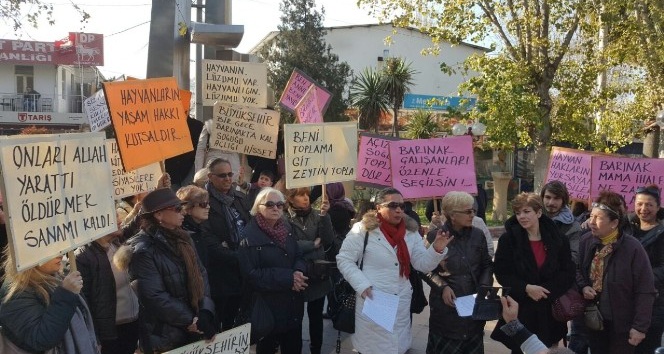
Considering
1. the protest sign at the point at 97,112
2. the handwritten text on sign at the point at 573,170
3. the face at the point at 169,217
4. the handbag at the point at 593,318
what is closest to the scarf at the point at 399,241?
the handbag at the point at 593,318

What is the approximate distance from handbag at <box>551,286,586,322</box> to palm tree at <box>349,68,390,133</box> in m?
28.3

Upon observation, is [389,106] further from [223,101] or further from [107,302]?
[107,302]

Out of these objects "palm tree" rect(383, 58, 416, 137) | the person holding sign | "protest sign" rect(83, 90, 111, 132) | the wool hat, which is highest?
"palm tree" rect(383, 58, 416, 137)

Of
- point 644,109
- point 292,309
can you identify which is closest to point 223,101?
point 292,309

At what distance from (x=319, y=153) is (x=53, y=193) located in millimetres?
3145

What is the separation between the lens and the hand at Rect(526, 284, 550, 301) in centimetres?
531

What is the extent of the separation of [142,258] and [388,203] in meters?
1.83

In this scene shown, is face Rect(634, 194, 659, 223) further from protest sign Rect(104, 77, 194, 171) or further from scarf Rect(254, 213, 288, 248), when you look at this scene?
protest sign Rect(104, 77, 194, 171)

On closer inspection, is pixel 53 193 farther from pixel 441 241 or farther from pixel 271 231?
pixel 441 241

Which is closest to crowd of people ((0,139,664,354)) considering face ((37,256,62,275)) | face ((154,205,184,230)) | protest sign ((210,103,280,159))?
face ((154,205,184,230))

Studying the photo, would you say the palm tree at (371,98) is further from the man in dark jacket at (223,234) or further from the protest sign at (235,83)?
the man in dark jacket at (223,234)

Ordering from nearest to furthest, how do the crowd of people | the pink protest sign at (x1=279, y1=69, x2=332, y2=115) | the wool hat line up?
the wool hat → the crowd of people → the pink protest sign at (x1=279, y1=69, x2=332, y2=115)

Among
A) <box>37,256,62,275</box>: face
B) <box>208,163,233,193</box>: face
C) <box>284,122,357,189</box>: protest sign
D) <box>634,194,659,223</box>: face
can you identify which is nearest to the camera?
<box>37,256,62,275</box>: face

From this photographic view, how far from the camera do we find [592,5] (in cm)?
1549
